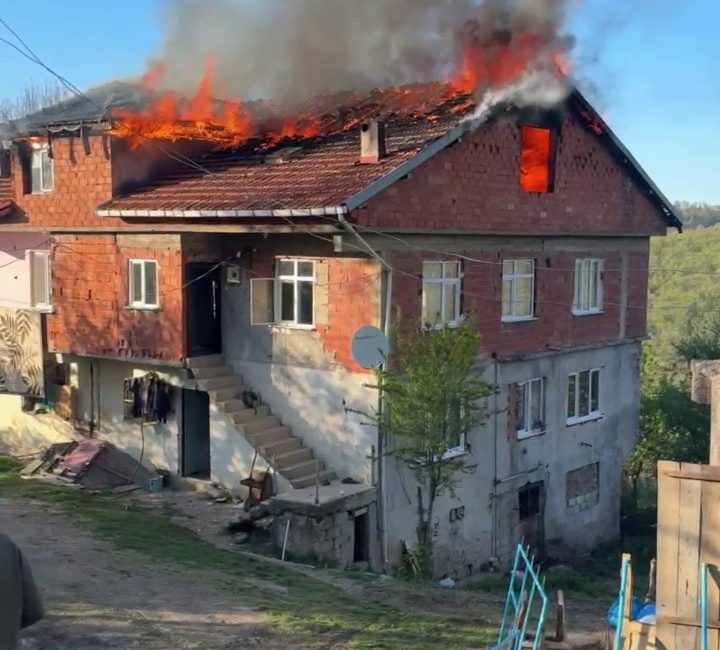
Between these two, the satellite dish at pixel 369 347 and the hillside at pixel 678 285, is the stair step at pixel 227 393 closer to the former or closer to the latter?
the satellite dish at pixel 369 347

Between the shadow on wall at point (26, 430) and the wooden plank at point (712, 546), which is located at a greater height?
the wooden plank at point (712, 546)

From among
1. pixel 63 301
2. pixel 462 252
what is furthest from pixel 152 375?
pixel 462 252

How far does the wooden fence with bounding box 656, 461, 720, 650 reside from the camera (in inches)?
314

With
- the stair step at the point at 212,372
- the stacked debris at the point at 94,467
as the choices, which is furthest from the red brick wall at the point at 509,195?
the stacked debris at the point at 94,467

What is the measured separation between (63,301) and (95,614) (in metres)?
10.5

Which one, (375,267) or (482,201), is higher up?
(482,201)

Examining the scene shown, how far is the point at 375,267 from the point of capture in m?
16.4

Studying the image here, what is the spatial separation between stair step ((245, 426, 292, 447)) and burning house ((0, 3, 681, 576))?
6 cm

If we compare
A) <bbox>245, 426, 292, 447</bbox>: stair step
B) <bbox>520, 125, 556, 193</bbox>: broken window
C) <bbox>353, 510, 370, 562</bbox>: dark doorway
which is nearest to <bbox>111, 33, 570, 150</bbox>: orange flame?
<bbox>520, 125, 556, 193</bbox>: broken window

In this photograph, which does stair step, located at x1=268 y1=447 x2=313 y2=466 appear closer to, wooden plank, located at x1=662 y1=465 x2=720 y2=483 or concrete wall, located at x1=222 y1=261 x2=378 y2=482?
concrete wall, located at x1=222 y1=261 x2=378 y2=482

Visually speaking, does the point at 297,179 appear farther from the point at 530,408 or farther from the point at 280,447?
the point at 530,408

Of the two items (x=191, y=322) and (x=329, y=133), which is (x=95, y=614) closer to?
(x=191, y=322)

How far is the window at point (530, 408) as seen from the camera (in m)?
20.0

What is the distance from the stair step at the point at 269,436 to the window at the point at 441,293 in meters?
3.33
